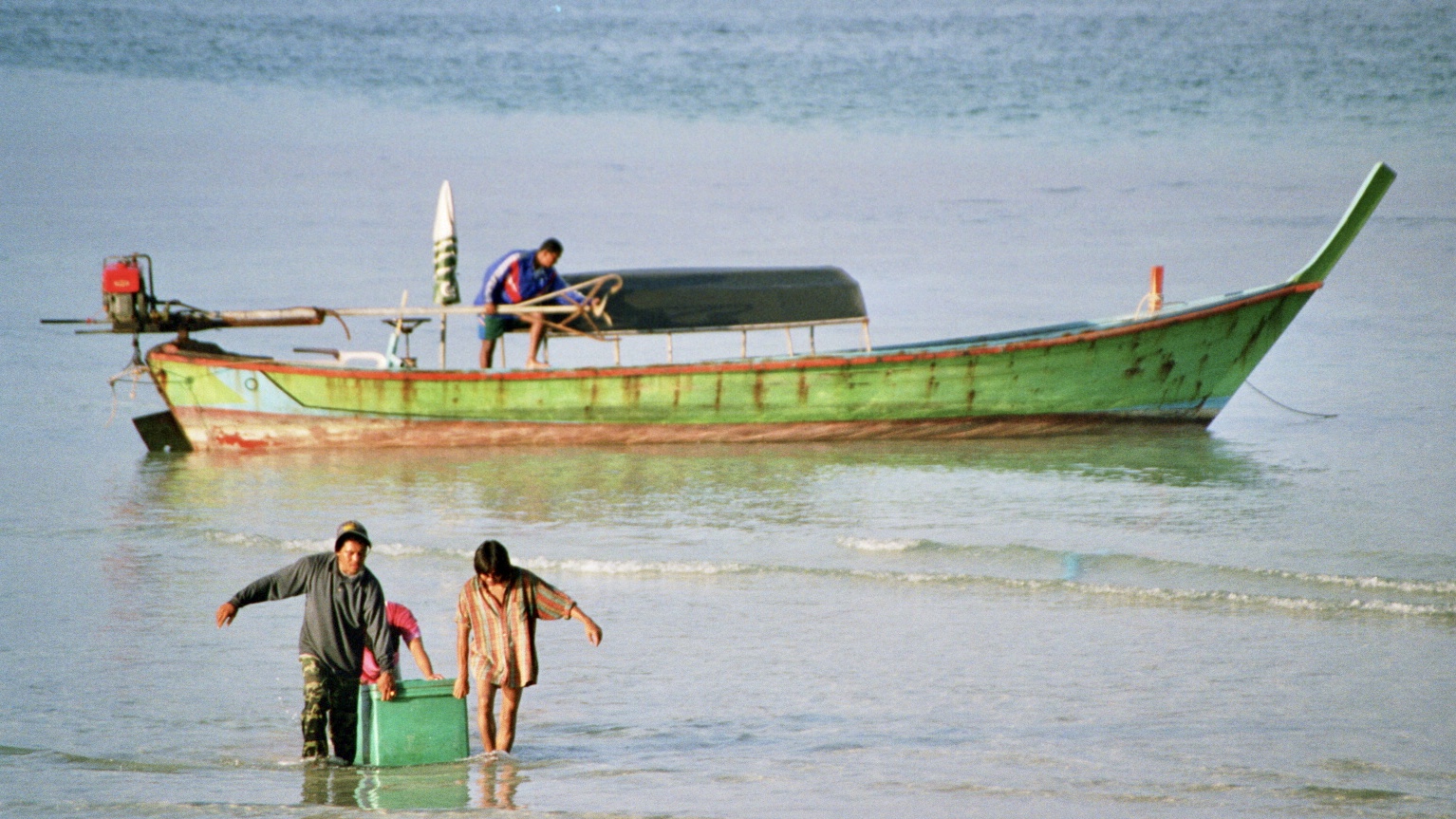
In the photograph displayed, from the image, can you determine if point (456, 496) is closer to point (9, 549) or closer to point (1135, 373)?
point (9, 549)

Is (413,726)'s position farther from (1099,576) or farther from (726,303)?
(726,303)

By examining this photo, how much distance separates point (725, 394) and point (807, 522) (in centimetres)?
266

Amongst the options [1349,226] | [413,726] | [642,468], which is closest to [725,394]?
[642,468]

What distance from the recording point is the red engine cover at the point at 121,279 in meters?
13.8

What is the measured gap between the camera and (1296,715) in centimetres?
787

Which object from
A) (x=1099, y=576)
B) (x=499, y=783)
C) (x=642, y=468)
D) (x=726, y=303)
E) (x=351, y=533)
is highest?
(x=726, y=303)

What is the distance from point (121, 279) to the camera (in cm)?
1384

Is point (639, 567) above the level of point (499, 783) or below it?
above

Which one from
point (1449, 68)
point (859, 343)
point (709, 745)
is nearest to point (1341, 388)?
point (859, 343)

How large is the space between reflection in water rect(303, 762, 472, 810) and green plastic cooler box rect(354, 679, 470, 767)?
0.05m

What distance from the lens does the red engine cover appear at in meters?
13.8

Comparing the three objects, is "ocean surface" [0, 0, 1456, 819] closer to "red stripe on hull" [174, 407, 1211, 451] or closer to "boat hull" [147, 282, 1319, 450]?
"red stripe on hull" [174, 407, 1211, 451]

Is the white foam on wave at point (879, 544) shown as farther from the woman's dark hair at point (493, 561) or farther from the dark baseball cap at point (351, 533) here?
the dark baseball cap at point (351, 533)

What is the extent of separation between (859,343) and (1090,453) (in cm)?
581
